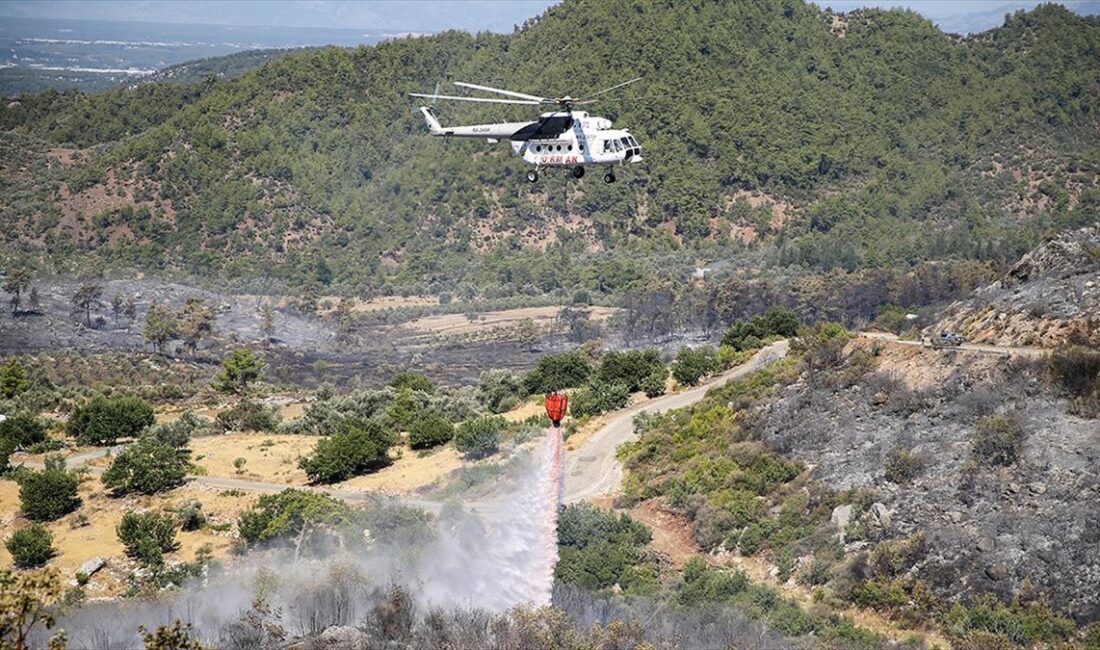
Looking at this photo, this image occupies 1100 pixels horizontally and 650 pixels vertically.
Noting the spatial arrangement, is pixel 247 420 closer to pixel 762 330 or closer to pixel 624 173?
pixel 762 330

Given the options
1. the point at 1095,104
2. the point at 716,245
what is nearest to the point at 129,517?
the point at 716,245

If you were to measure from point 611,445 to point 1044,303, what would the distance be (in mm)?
19296

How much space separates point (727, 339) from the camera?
262 ft

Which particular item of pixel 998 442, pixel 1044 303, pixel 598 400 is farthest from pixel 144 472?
pixel 1044 303

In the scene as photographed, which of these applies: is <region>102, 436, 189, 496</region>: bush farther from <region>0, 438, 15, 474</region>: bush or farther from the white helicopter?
the white helicopter

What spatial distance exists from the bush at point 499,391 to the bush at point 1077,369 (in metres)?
29.5

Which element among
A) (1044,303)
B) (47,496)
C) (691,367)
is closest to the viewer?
(47,496)

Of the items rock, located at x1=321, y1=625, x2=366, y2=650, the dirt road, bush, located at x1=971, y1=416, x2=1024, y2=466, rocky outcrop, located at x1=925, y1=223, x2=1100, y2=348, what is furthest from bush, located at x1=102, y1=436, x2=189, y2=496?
rocky outcrop, located at x1=925, y1=223, x2=1100, y2=348

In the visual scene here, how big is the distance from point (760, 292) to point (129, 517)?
68517 millimetres

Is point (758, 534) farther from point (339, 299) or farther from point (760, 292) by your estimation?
point (339, 299)

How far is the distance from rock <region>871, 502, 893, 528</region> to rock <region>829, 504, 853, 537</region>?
3.04ft

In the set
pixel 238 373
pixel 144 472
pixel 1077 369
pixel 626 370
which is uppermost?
pixel 1077 369

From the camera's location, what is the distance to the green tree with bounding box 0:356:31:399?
80.6m

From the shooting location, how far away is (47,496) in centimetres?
5794
